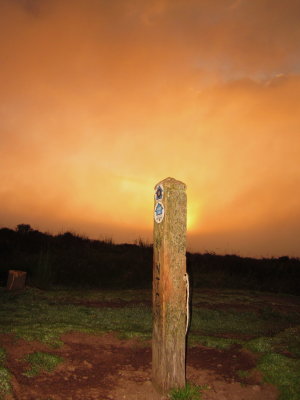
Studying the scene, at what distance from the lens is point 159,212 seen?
4.67 m

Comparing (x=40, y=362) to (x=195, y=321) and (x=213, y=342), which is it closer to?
(x=213, y=342)

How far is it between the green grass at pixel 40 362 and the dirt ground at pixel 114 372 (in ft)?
0.27

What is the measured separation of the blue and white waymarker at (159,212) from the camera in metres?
4.59

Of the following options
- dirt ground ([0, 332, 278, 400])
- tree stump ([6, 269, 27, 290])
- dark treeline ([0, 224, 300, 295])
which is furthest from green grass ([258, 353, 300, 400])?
dark treeline ([0, 224, 300, 295])

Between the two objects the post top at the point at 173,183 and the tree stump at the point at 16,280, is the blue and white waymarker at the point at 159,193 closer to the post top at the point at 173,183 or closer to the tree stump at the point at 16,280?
the post top at the point at 173,183

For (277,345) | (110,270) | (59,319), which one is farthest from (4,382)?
(110,270)

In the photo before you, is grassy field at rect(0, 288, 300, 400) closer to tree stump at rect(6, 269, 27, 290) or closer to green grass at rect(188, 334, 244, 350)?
green grass at rect(188, 334, 244, 350)

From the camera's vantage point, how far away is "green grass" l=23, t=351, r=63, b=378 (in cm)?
492

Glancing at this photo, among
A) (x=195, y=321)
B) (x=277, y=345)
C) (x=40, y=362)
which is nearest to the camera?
(x=40, y=362)

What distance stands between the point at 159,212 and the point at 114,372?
8.08 ft

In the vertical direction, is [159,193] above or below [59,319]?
above

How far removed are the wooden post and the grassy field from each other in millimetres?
1475

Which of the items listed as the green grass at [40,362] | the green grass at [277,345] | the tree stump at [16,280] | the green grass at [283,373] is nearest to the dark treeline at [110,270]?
the tree stump at [16,280]

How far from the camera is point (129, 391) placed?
463 centimetres
